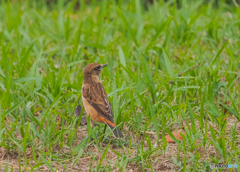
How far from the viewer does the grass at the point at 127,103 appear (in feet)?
11.9

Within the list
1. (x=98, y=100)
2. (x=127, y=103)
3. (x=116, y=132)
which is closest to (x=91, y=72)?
(x=98, y=100)

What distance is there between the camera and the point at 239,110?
438cm

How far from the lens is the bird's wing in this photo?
4164mm

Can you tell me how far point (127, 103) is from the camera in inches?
176

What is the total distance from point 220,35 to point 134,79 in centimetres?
287

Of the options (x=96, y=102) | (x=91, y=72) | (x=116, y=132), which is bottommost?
(x=116, y=132)

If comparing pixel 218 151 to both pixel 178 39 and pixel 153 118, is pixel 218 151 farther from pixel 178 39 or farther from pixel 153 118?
pixel 178 39

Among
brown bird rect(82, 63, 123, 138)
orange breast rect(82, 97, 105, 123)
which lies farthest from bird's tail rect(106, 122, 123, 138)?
orange breast rect(82, 97, 105, 123)

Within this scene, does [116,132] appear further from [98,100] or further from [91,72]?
[91,72]

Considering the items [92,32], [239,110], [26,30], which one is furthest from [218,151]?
[26,30]

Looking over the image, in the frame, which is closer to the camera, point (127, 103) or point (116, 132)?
point (116, 132)

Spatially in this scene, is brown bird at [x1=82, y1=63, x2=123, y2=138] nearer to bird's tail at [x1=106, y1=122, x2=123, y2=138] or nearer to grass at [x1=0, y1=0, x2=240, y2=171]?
bird's tail at [x1=106, y1=122, x2=123, y2=138]

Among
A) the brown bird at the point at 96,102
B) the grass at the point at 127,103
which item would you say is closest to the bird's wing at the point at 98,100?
the brown bird at the point at 96,102

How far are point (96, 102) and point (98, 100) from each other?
0.04 m
